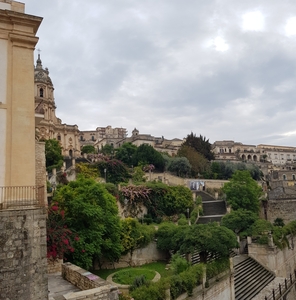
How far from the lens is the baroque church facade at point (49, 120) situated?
58250mm

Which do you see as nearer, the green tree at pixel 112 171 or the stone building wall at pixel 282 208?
the stone building wall at pixel 282 208

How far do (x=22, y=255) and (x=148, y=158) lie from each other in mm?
45417

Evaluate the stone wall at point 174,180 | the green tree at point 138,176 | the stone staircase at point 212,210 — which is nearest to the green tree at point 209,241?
the stone staircase at point 212,210

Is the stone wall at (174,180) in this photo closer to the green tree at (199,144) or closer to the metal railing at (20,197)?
the green tree at (199,144)

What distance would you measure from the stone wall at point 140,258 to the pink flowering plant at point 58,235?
5.89 metres

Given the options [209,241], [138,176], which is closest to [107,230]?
[209,241]

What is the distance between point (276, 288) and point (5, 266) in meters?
16.3

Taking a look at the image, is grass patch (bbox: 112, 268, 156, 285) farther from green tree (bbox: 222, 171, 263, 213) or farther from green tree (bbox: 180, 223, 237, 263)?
green tree (bbox: 222, 171, 263, 213)

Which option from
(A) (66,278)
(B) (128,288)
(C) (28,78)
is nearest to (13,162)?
(C) (28,78)

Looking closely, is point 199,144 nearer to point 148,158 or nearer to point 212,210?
point 148,158

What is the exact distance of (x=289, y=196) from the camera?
125 ft

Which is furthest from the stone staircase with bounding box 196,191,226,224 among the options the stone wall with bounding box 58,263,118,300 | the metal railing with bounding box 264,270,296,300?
the stone wall with bounding box 58,263,118,300

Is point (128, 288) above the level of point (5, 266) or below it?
below

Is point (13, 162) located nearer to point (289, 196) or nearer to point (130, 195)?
point (130, 195)
